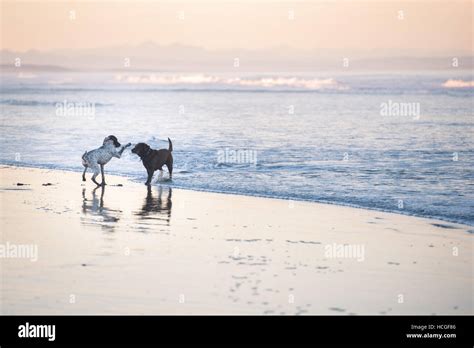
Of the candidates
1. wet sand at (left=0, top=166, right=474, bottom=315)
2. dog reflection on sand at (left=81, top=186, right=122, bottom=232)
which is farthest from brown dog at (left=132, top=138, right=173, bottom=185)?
wet sand at (left=0, top=166, right=474, bottom=315)

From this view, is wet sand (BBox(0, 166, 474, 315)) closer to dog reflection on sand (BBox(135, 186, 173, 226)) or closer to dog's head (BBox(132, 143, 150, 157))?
dog reflection on sand (BBox(135, 186, 173, 226))

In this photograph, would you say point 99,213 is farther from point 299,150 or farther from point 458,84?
point 458,84

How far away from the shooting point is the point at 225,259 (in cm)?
983

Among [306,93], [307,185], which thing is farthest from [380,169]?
[306,93]

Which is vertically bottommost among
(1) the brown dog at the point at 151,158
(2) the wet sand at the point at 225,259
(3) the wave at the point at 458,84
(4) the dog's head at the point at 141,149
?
(2) the wet sand at the point at 225,259

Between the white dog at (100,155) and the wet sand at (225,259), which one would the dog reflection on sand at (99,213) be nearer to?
the wet sand at (225,259)

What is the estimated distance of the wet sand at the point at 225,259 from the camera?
8.16m

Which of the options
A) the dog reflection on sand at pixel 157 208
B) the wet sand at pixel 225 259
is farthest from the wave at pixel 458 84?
the wet sand at pixel 225 259

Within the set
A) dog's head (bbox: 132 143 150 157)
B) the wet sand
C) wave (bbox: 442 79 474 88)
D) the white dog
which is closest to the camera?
the wet sand

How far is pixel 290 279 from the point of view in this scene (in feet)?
29.4

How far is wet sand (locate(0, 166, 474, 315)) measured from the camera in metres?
8.16

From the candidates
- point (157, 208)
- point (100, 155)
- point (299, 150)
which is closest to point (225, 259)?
point (157, 208)
